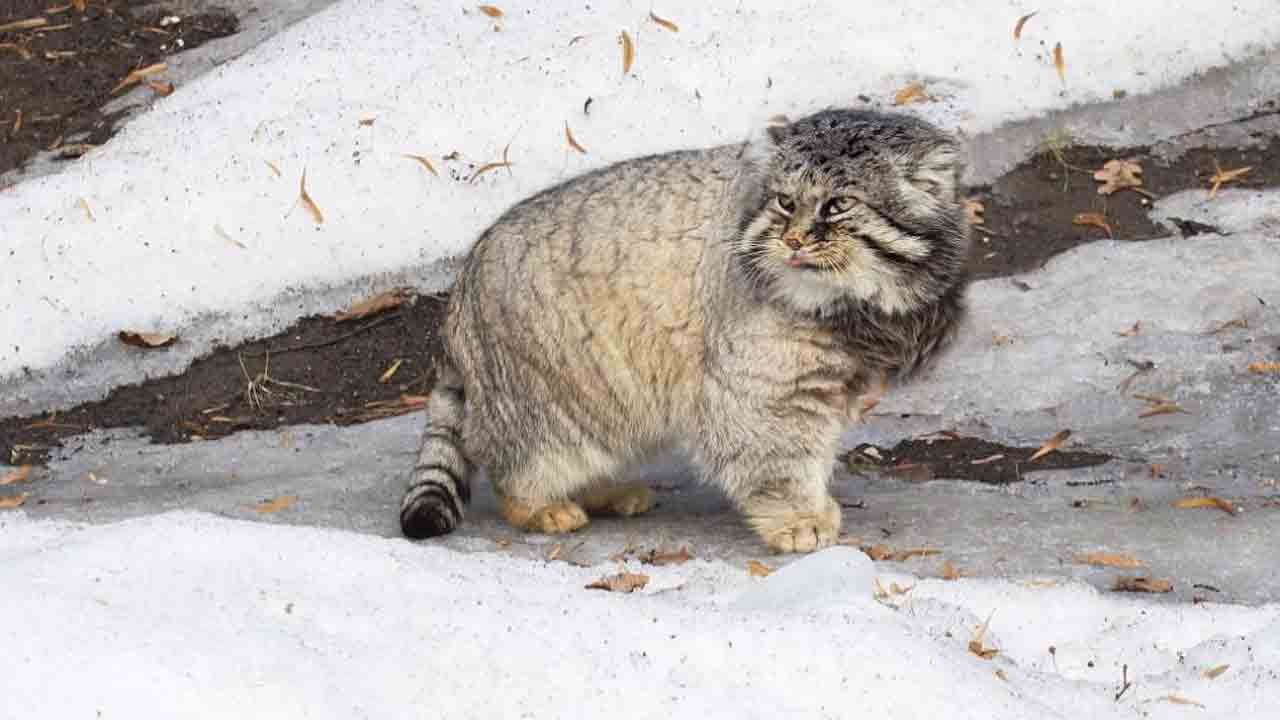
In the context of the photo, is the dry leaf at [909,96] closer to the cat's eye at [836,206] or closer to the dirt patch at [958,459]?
the dirt patch at [958,459]

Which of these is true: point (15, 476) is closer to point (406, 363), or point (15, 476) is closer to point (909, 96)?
point (406, 363)

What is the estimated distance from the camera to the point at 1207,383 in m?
7.86

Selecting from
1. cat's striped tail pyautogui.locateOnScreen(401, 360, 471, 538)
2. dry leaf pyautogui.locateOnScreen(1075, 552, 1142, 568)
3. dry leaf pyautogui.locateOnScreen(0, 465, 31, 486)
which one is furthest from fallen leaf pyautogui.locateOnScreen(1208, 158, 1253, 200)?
dry leaf pyautogui.locateOnScreen(0, 465, 31, 486)

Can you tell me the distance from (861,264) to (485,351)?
173cm

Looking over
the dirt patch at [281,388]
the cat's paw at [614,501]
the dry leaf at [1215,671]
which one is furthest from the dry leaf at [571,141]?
the dry leaf at [1215,671]

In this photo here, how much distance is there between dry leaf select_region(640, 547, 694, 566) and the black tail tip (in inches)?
34.0

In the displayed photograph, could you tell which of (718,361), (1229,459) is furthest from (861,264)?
(1229,459)

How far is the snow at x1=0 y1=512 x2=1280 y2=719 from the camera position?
454 cm

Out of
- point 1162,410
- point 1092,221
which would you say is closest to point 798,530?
point 1162,410

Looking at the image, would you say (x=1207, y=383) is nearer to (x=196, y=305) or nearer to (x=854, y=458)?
(x=854, y=458)

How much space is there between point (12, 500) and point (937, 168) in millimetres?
4188

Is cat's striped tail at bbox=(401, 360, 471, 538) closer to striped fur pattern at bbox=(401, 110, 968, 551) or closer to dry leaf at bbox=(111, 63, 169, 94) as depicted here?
striped fur pattern at bbox=(401, 110, 968, 551)

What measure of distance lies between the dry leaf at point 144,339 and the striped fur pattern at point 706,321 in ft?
7.28

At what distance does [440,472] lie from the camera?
699 cm
